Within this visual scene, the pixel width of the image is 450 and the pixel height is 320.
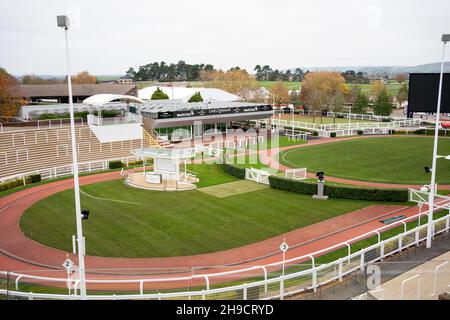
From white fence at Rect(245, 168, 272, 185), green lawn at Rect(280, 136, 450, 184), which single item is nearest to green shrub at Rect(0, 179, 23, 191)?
white fence at Rect(245, 168, 272, 185)

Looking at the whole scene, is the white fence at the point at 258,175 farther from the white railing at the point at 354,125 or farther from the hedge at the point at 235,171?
the white railing at the point at 354,125

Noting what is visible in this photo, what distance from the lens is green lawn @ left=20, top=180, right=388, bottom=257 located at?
20062 mm

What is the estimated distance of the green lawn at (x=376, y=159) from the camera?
32.6m

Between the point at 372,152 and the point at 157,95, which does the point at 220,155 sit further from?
the point at 157,95

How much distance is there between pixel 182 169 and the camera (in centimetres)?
3597

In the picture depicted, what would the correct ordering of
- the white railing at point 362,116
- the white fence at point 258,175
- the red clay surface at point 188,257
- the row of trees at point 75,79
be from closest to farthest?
the red clay surface at point 188,257, the white fence at point 258,175, the white railing at point 362,116, the row of trees at point 75,79

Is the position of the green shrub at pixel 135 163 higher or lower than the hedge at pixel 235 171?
lower

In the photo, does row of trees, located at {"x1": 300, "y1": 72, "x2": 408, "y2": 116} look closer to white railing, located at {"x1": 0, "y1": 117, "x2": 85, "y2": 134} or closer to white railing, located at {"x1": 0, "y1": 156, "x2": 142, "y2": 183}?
white railing, located at {"x1": 0, "y1": 117, "x2": 85, "y2": 134}

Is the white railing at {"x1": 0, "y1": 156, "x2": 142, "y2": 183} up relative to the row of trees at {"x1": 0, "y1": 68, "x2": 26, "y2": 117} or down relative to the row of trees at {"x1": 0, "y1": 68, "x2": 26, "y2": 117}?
down

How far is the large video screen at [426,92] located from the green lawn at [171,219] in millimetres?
28326

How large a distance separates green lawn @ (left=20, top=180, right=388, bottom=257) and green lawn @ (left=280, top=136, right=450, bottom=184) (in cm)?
792

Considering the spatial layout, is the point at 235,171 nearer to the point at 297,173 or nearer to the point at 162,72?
the point at 297,173

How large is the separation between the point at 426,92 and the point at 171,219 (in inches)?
1485

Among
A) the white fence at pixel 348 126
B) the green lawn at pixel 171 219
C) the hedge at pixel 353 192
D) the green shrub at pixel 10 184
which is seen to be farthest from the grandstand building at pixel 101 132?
the hedge at pixel 353 192
